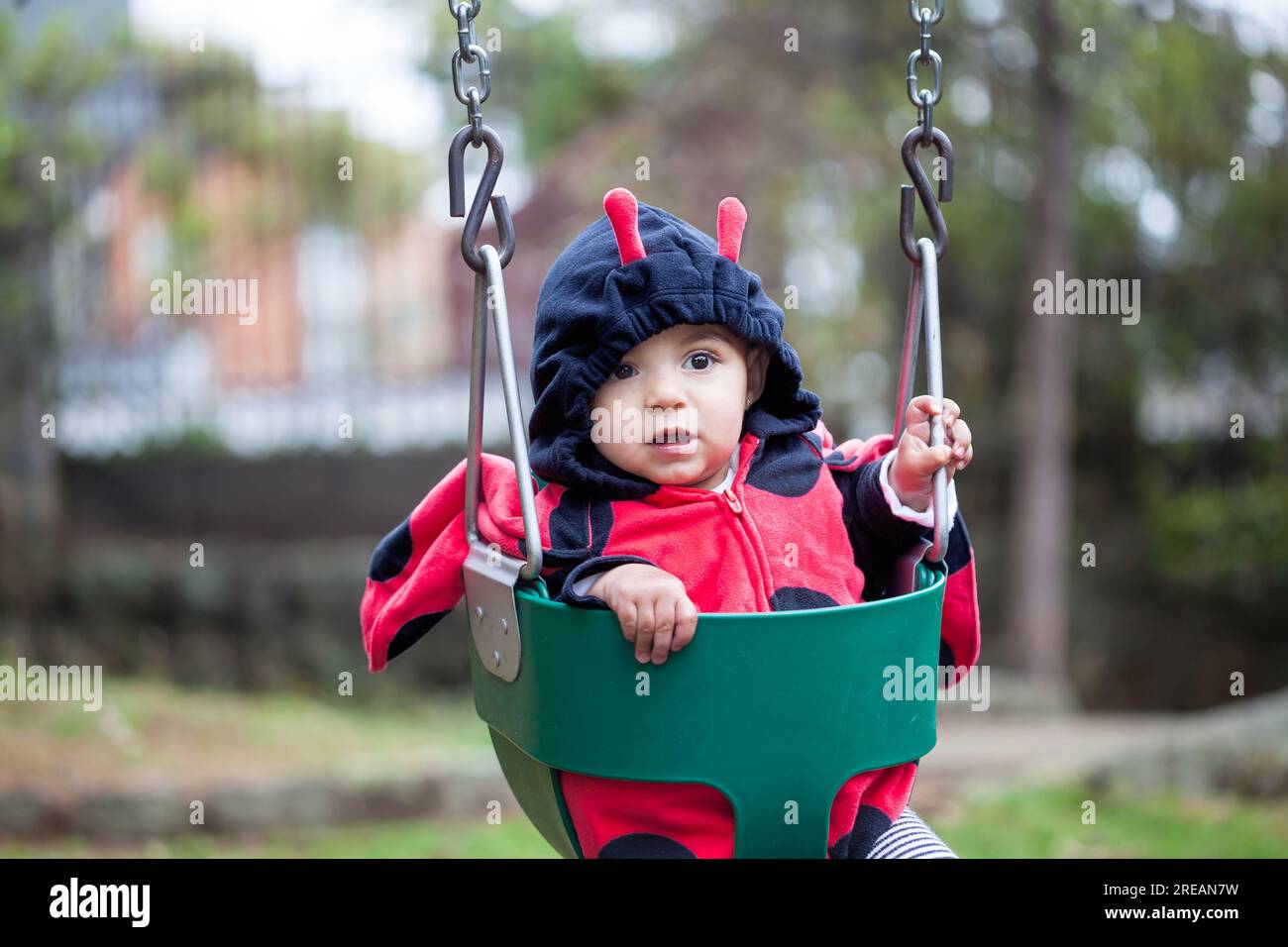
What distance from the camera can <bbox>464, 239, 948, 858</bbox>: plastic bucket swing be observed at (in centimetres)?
154

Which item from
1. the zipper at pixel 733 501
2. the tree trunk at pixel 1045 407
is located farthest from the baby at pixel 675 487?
the tree trunk at pixel 1045 407

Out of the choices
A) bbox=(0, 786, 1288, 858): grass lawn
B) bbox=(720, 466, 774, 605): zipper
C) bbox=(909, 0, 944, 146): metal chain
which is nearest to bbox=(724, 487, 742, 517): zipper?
bbox=(720, 466, 774, 605): zipper

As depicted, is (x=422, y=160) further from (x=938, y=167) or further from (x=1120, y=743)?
(x=938, y=167)

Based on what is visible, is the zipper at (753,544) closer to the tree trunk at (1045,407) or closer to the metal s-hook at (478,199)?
the metal s-hook at (478,199)

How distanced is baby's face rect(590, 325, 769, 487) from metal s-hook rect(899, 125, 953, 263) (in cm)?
28

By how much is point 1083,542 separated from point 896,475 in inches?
196

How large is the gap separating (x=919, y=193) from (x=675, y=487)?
1.63 ft

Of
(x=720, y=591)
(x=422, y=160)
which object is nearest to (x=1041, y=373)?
(x=422, y=160)

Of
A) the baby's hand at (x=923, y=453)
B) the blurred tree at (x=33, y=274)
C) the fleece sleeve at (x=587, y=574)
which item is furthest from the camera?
the blurred tree at (x=33, y=274)

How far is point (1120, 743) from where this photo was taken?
4.92 m

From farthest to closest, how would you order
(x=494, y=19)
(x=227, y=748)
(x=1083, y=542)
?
1. (x=494, y=19)
2. (x=1083, y=542)
3. (x=227, y=748)

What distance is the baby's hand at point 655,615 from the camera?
1522 mm

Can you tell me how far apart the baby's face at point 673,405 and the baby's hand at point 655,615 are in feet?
0.73
